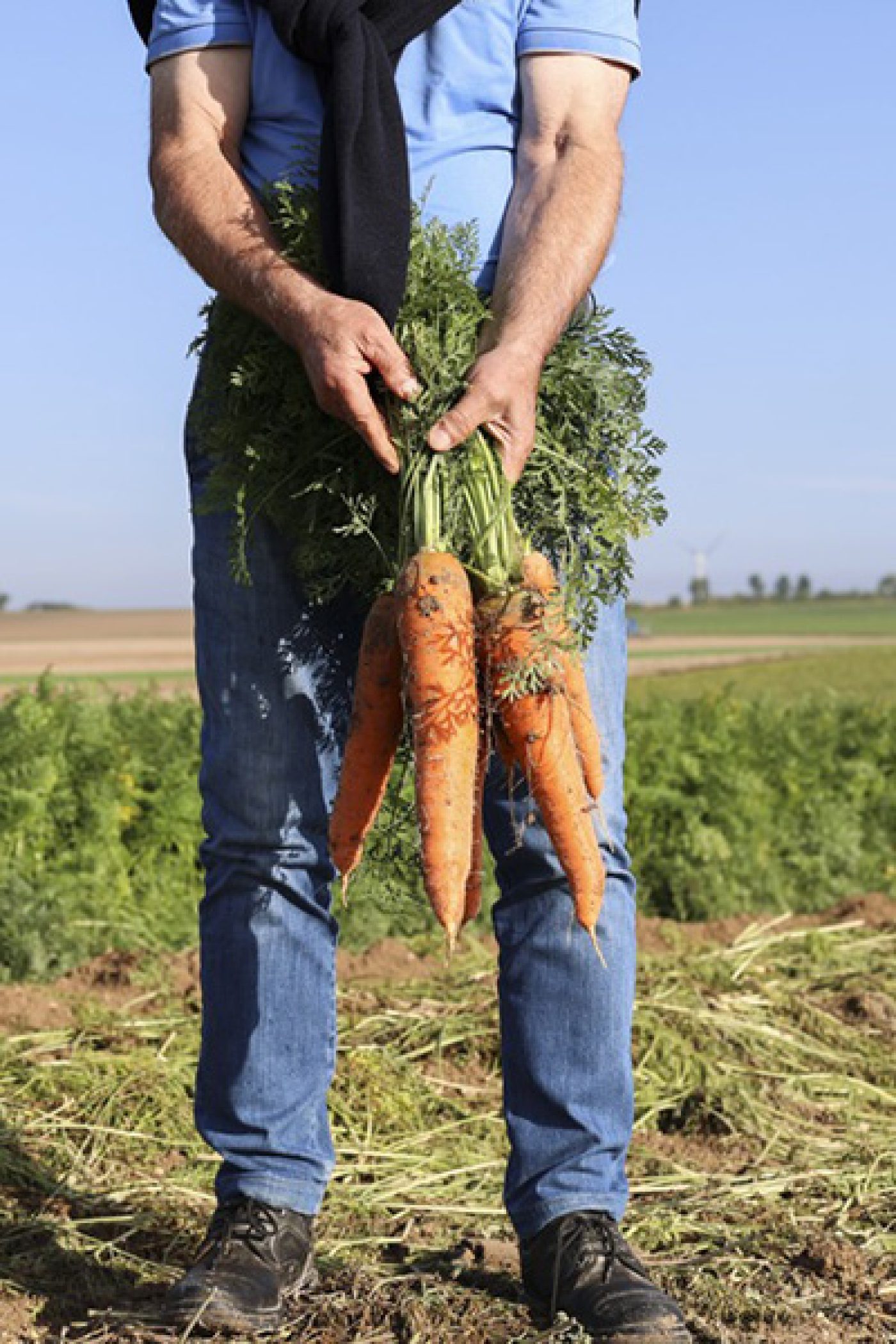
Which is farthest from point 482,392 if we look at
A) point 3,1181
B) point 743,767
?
point 743,767

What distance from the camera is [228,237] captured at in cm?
278

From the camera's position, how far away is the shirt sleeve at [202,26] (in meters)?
2.90

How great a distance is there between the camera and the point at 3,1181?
370 cm

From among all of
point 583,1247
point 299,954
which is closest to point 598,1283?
point 583,1247

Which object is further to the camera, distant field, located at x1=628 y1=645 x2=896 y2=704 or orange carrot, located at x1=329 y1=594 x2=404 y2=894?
distant field, located at x1=628 y1=645 x2=896 y2=704

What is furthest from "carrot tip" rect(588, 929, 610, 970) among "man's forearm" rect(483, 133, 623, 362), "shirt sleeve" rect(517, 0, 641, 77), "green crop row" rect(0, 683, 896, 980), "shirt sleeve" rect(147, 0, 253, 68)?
"green crop row" rect(0, 683, 896, 980)

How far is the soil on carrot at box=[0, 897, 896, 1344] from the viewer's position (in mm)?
2941

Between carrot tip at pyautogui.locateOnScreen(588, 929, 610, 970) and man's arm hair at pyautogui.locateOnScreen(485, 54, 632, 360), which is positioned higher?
man's arm hair at pyautogui.locateOnScreen(485, 54, 632, 360)

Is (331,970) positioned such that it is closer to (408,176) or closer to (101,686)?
(408,176)

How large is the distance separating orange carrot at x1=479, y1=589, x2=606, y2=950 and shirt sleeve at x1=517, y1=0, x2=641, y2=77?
1.05m

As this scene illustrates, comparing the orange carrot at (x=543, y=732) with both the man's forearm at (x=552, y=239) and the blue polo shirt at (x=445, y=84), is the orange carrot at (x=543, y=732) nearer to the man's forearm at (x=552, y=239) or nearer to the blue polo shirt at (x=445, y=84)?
the man's forearm at (x=552, y=239)

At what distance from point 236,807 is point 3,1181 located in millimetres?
1393

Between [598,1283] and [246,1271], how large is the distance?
61 cm

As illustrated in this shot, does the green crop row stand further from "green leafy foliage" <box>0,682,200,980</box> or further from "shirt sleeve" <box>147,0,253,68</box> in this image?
"shirt sleeve" <box>147,0,253,68</box>
